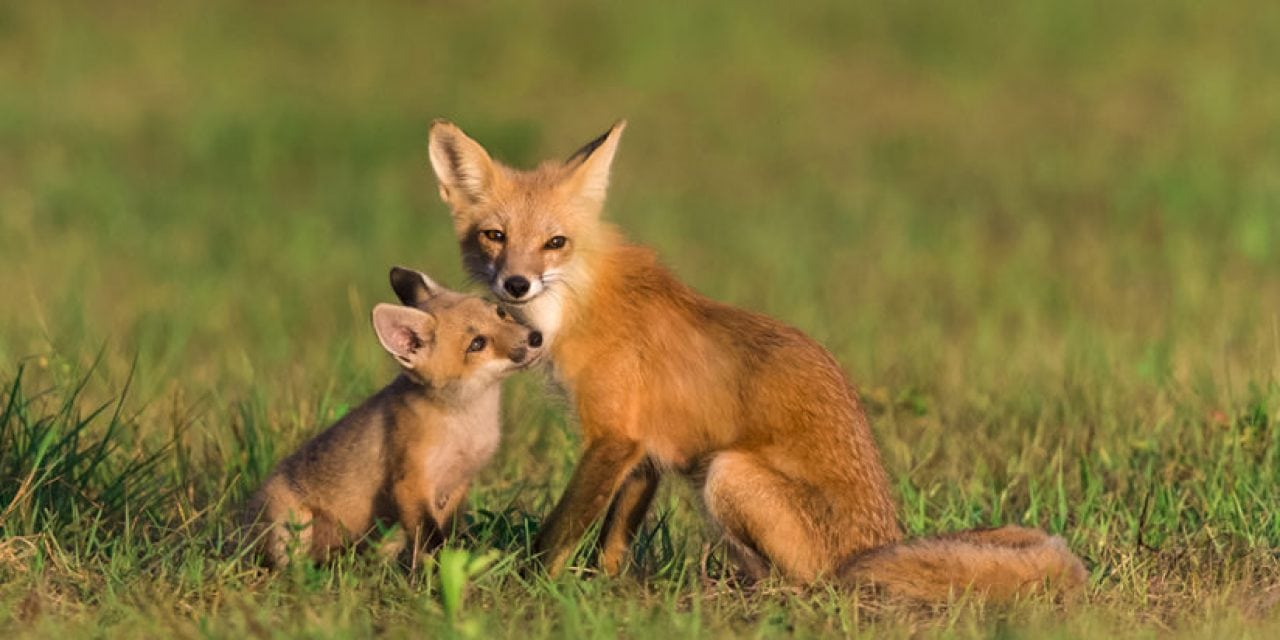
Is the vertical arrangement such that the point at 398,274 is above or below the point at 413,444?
above

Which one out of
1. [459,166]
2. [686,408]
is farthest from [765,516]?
[459,166]

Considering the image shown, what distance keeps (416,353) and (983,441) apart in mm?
2825

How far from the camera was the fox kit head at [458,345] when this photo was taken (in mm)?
6262

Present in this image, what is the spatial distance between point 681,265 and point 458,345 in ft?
19.9

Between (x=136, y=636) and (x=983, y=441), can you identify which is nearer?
(x=136, y=636)

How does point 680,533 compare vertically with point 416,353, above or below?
below

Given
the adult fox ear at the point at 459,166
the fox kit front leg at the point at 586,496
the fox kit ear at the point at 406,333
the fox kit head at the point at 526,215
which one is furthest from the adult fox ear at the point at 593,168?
the fox kit front leg at the point at 586,496

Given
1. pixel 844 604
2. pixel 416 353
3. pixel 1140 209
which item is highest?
pixel 416 353

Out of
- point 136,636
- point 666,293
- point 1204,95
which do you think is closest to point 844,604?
point 666,293

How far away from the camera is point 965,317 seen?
10953mm

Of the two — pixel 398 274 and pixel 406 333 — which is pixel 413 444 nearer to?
pixel 406 333

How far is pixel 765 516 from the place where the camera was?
20.0 ft

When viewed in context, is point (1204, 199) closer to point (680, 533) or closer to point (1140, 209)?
point (1140, 209)

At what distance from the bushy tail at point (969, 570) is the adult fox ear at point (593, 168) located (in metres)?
1.55
